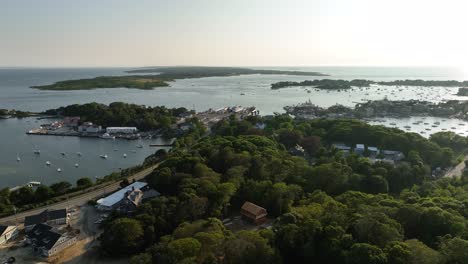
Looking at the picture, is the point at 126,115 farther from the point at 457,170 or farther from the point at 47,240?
the point at 457,170

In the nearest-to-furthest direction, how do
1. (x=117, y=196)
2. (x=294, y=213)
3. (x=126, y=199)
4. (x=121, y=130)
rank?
(x=294, y=213) → (x=126, y=199) → (x=117, y=196) → (x=121, y=130)

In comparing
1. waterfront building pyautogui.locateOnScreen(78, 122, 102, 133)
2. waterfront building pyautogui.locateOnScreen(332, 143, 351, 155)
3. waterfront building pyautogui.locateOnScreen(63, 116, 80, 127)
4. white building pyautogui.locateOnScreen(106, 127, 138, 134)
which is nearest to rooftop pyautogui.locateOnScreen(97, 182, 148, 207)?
waterfront building pyautogui.locateOnScreen(332, 143, 351, 155)

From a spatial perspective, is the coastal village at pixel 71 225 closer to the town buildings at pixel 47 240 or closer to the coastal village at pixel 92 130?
the town buildings at pixel 47 240

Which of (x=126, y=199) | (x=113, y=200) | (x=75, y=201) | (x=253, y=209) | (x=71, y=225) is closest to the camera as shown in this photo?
(x=253, y=209)

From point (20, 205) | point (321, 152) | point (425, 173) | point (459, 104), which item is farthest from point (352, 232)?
point (459, 104)

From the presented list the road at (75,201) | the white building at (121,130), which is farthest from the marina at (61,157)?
the road at (75,201)

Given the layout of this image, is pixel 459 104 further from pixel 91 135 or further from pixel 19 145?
pixel 19 145

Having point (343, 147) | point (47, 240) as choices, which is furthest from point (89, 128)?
point (343, 147)
